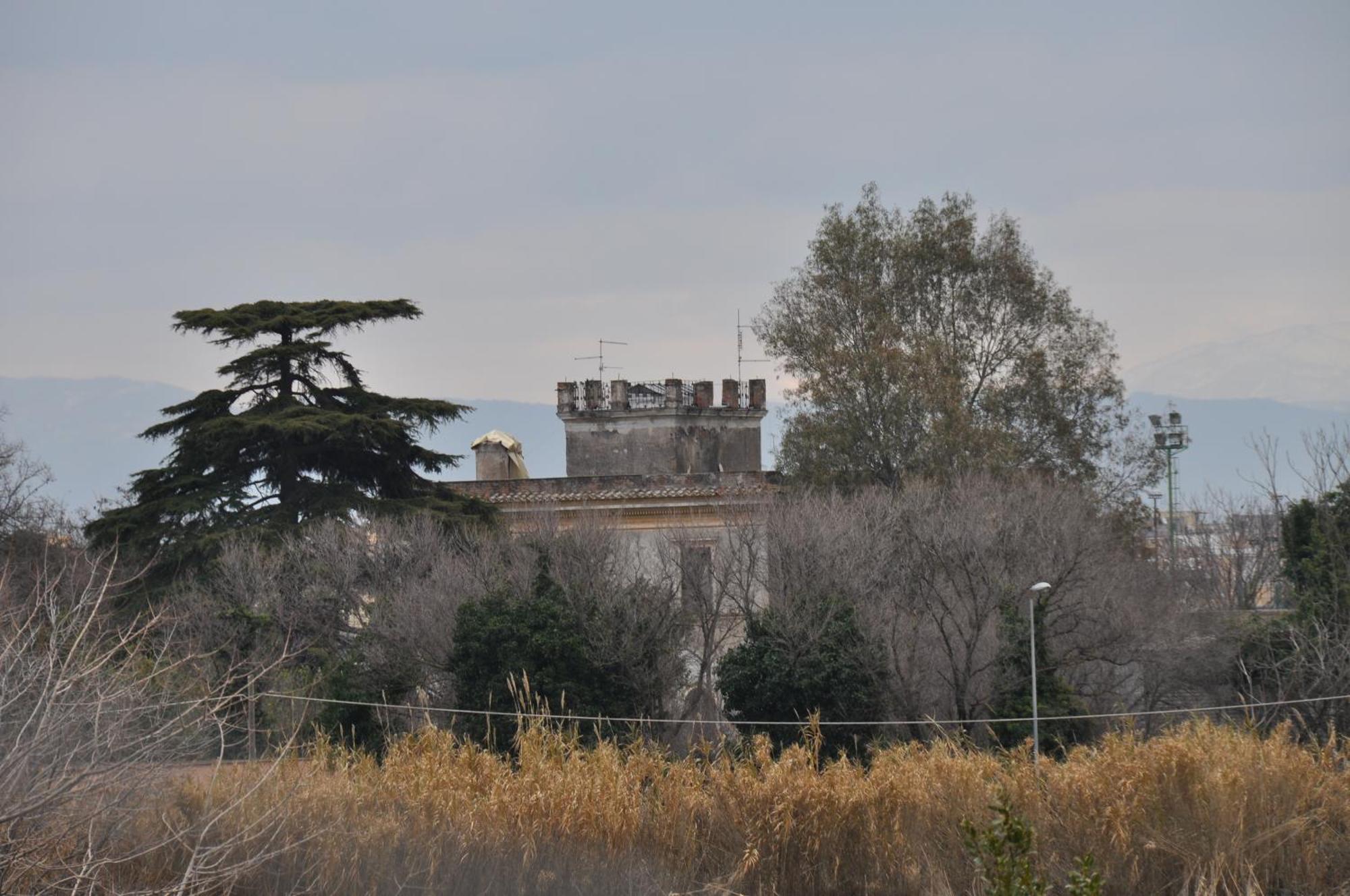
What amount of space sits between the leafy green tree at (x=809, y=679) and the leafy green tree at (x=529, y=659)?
214 cm

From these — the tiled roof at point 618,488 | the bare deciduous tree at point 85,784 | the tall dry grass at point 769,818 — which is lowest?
the tall dry grass at point 769,818

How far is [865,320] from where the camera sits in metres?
36.9

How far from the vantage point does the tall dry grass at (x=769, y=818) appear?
14.1 m

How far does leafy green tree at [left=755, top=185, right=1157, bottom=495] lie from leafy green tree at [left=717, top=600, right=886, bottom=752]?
8.16 metres

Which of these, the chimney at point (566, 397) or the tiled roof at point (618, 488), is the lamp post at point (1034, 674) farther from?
the chimney at point (566, 397)

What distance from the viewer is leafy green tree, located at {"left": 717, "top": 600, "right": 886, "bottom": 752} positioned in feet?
88.3

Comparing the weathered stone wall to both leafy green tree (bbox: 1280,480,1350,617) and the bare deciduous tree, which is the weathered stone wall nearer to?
leafy green tree (bbox: 1280,480,1350,617)

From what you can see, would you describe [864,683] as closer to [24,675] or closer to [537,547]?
[537,547]

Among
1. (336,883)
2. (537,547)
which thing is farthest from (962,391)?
(336,883)

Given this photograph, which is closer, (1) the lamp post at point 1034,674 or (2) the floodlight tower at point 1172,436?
(1) the lamp post at point 1034,674

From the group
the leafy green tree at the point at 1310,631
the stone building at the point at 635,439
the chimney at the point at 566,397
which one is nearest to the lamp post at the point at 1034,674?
the leafy green tree at the point at 1310,631

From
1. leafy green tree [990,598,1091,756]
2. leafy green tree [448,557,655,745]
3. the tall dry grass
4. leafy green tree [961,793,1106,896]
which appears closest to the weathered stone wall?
leafy green tree [448,557,655,745]

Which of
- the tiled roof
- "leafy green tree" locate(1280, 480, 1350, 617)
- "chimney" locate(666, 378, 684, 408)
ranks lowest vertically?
"leafy green tree" locate(1280, 480, 1350, 617)

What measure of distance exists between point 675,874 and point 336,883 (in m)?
3.21
